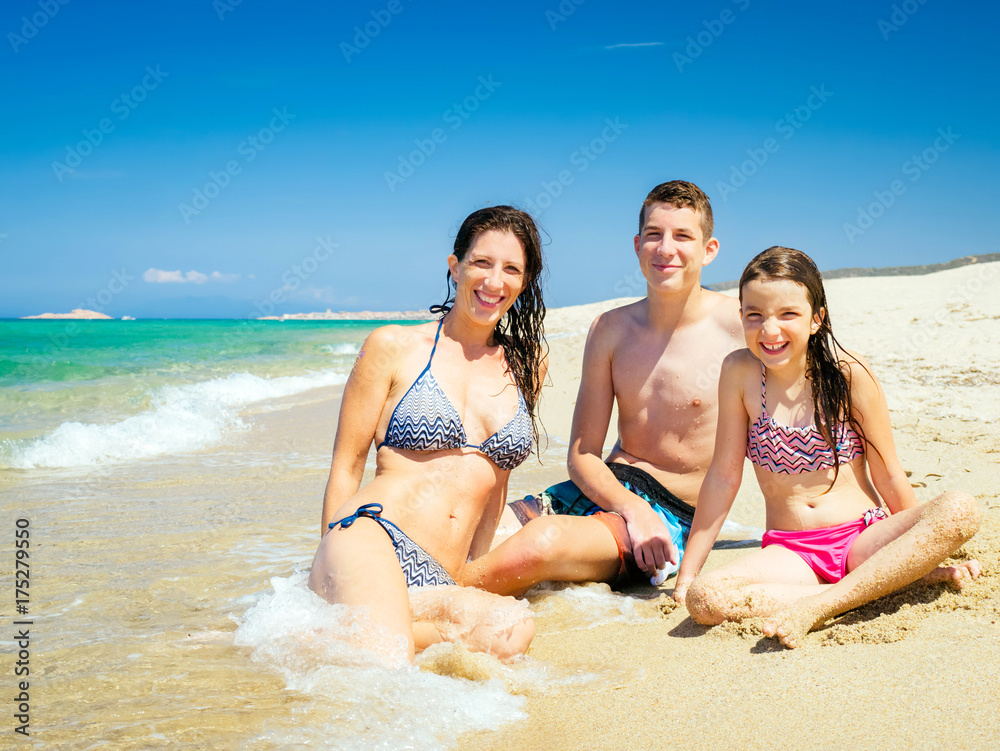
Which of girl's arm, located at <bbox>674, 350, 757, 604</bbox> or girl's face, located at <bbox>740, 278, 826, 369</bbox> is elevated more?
girl's face, located at <bbox>740, 278, 826, 369</bbox>

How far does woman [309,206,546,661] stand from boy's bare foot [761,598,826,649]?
0.86 metres

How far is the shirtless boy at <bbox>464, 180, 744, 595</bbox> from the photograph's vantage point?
3656 mm

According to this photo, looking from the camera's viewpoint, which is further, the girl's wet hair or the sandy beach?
the girl's wet hair

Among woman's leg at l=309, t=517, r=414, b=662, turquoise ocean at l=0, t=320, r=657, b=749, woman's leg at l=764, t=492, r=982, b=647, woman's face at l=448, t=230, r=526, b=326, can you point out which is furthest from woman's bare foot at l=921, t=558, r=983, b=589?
woman's face at l=448, t=230, r=526, b=326

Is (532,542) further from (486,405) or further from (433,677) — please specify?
(433,677)

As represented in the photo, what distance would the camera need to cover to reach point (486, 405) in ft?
11.3

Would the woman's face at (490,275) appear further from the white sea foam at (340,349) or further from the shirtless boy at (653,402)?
the white sea foam at (340,349)

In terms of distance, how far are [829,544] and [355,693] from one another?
1.89m

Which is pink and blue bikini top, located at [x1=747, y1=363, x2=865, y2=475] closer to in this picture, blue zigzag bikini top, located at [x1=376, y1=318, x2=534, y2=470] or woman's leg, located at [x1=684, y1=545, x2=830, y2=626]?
woman's leg, located at [x1=684, y1=545, x2=830, y2=626]

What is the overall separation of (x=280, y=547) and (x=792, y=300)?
3168 mm

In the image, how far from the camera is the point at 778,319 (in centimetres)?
311

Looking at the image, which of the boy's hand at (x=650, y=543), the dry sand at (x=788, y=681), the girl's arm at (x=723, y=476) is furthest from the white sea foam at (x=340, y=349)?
the dry sand at (x=788, y=681)

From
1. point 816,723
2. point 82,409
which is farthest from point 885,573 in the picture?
point 82,409

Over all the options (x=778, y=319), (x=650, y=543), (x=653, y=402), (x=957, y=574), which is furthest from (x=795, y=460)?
(x=653, y=402)
